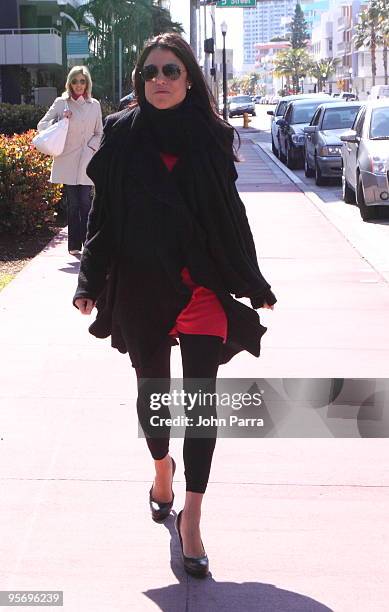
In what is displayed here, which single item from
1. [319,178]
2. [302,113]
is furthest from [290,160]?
[319,178]

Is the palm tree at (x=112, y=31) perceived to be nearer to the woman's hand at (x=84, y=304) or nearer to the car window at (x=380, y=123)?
the car window at (x=380, y=123)

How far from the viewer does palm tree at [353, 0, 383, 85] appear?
374 ft

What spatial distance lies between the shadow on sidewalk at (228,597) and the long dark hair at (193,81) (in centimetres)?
152

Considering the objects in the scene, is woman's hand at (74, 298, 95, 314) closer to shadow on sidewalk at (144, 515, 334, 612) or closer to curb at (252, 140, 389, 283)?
shadow on sidewalk at (144, 515, 334, 612)

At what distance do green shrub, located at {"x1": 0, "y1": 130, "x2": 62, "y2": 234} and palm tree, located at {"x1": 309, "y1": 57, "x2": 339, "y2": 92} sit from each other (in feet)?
507

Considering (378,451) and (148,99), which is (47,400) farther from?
(148,99)

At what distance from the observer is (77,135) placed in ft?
34.2

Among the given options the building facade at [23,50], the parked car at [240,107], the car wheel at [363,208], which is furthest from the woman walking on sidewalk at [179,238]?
the parked car at [240,107]

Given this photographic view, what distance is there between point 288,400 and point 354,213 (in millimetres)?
10175

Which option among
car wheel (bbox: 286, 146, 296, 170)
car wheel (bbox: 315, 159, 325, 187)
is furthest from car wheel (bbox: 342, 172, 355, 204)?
car wheel (bbox: 286, 146, 296, 170)

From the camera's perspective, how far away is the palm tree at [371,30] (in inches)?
4493

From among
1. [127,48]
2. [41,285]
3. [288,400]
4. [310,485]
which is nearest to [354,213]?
[41,285]

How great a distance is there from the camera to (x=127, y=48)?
64.8 metres

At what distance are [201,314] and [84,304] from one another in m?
0.49
